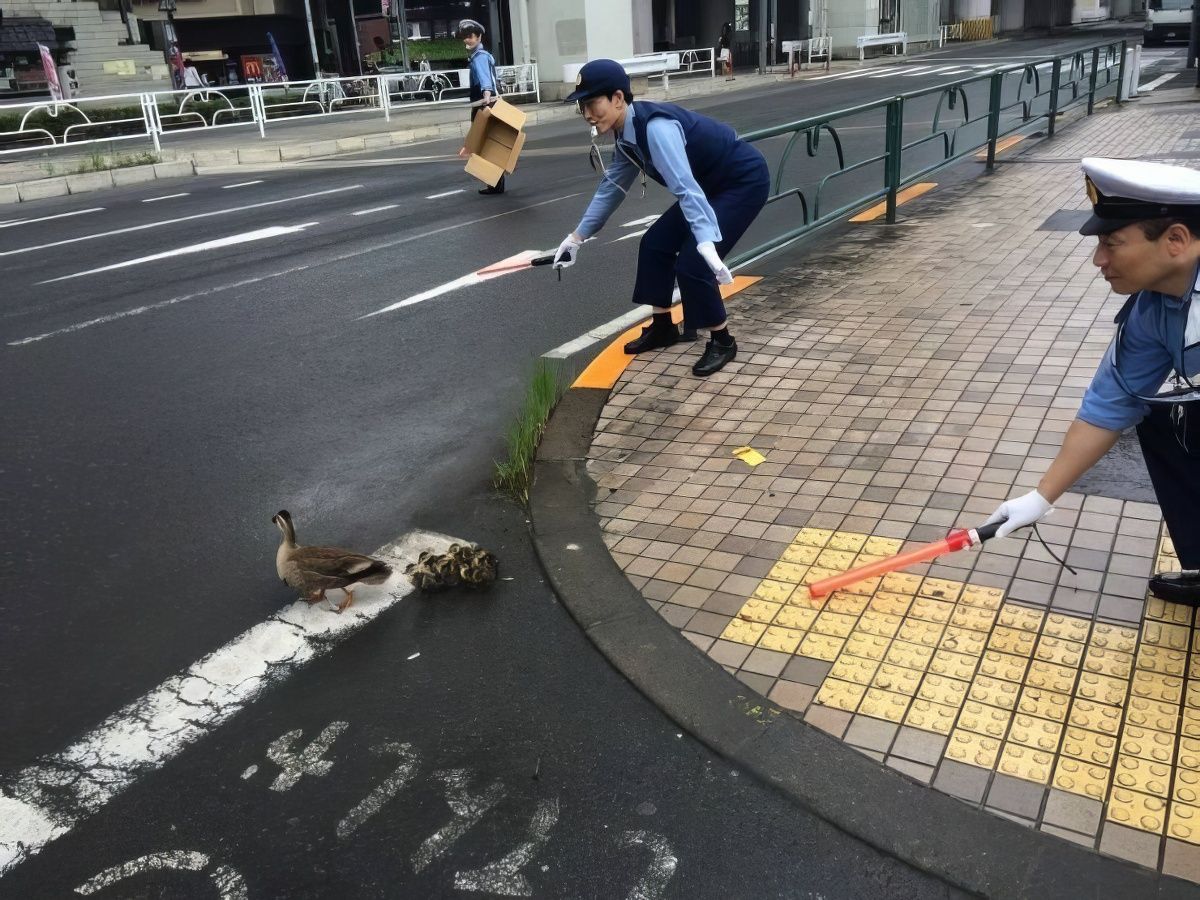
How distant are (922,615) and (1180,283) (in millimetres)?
1280

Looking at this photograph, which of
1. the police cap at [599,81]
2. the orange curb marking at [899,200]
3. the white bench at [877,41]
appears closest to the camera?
the police cap at [599,81]

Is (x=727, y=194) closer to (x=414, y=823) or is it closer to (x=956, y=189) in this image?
(x=414, y=823)

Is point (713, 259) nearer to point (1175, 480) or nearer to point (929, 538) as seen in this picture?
point (929, 538)

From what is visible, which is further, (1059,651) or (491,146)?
(491,146)

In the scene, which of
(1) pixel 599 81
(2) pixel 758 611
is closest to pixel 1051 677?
(2) pixel 758 611

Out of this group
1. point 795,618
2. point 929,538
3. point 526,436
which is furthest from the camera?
point 526,436

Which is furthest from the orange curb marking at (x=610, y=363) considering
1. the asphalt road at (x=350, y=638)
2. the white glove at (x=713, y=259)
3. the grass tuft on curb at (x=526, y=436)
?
the white glove at (x=713, y=259)

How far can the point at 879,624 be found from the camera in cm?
334

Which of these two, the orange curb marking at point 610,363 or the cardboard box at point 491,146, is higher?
the cardboard box at point 491,146

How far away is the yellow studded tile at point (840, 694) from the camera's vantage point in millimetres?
2977

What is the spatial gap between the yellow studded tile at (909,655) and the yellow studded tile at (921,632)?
0.02m

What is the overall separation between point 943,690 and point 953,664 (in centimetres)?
14

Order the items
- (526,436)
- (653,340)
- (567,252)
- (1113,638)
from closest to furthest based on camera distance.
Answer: (1113,638) → (526,436) → (567,252) → (653,340)

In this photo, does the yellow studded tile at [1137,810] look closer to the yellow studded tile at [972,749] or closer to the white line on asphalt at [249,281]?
the yellow studded tile at [972,749]
